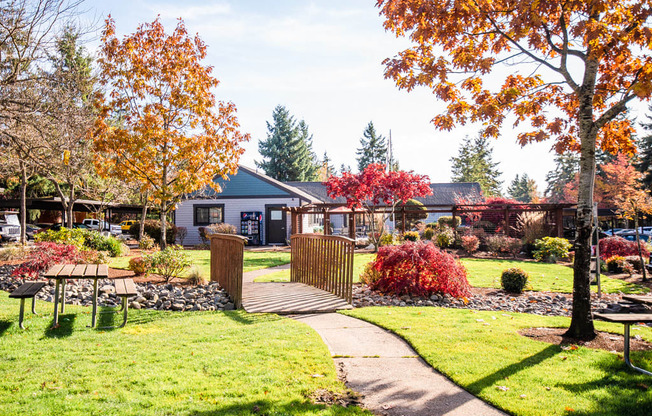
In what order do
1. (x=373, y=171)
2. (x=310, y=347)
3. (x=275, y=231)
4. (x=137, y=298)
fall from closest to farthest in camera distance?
(x=310, y=347) → (x=137, y=298) → (x=373, y=171) → (x=275, y=231)

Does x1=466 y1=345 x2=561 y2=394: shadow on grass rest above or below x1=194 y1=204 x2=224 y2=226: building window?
below

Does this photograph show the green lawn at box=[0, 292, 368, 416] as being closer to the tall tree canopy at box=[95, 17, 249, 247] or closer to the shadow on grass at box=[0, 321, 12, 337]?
the shadow on grass at box=[0, 321, 12, 337]

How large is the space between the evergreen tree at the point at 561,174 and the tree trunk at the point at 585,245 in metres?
56.1

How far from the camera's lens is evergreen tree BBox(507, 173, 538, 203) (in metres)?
78.2

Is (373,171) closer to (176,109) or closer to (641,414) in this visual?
(176,109)

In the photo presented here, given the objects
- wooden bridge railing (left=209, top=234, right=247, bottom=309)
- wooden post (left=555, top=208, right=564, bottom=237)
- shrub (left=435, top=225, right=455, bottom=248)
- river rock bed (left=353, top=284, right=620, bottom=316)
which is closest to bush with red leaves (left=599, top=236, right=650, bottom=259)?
wooden post (left=555, top=208, right=564, bottom=237)

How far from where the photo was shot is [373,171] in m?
18.9

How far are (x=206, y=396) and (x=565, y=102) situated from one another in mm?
6597

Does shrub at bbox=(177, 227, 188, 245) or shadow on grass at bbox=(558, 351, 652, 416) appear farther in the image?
shrub at bbox=(177, 227, 188, 245)

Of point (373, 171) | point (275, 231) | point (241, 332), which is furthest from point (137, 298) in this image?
point (275, 231)

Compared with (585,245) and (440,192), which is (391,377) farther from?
(440,192)

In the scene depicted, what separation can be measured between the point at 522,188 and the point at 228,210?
68.7m

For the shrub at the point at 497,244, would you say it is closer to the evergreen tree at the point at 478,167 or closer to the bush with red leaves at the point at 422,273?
the bush with red leaves at the point at 422,273

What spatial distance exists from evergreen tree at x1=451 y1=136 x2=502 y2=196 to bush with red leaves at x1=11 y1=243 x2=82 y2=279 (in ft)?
174
